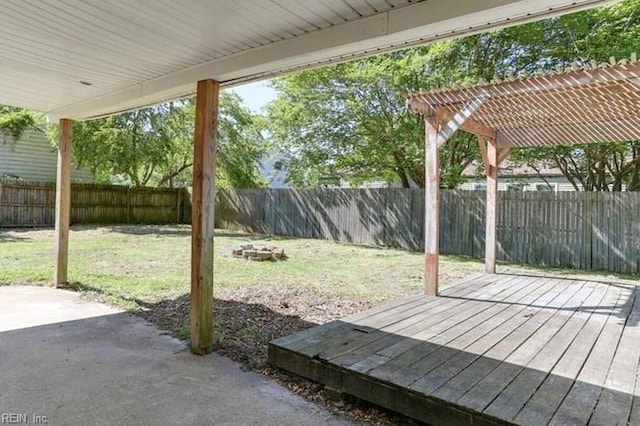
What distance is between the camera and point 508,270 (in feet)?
23.0

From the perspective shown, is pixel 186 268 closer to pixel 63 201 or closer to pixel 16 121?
pixel 63 201

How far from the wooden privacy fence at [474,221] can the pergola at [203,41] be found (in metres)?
6.93

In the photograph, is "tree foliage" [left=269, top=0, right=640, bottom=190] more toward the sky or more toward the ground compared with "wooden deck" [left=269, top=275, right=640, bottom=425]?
more toward the sky

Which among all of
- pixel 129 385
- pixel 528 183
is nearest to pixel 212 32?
pixel 129 385

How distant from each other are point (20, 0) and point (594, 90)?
4830 millimetres

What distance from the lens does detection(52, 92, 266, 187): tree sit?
12648 millimetres

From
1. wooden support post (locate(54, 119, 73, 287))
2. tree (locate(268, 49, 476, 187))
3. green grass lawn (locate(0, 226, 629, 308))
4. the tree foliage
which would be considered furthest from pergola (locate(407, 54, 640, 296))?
wooden support post (locate(54, 119, 73, 287))

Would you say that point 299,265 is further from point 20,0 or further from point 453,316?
point 20,0

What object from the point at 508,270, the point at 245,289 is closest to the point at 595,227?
the point at 508,270

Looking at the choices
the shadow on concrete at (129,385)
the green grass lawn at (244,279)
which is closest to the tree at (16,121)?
the green grass lawn at (244,279)

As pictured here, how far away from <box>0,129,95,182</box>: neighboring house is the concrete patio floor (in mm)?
12712

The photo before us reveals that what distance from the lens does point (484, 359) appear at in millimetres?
2678

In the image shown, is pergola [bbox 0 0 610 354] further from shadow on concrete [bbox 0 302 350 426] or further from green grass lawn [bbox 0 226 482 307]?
green grass lawn [bbox 0 226 482 307]

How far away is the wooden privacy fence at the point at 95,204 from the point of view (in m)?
12.1
